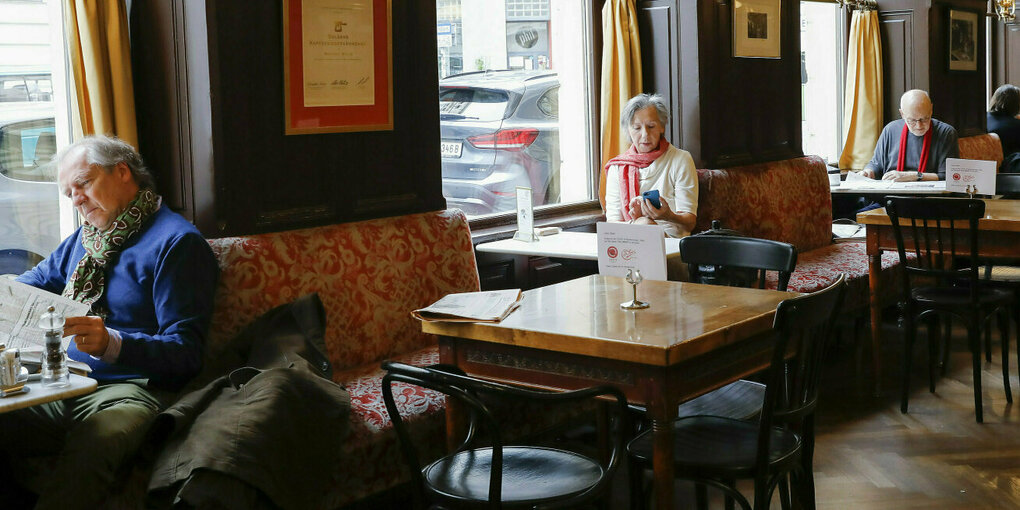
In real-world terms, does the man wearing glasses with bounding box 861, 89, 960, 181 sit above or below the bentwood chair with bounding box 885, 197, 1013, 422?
above

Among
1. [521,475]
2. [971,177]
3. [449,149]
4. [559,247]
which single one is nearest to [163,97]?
[449,149]

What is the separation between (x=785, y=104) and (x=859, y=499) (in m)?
3.47

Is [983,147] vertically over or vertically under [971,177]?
over

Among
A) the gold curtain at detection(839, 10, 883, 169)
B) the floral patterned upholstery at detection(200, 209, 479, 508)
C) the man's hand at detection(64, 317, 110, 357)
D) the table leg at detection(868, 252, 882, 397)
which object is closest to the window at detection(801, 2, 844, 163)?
the gold curtain at detection(839, 10, 883, 169)

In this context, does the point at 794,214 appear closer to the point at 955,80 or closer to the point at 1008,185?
the point at 1008,185

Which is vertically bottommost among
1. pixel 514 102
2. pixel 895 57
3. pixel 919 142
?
pixel 919 142

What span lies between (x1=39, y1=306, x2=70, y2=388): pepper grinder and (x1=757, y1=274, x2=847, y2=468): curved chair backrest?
1.62 m

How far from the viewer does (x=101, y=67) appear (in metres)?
3.47

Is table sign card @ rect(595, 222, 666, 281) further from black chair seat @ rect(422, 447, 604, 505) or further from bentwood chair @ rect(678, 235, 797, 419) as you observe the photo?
black chair seat @ rect(422, 447, 604, 505)

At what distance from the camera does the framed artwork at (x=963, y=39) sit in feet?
28.1

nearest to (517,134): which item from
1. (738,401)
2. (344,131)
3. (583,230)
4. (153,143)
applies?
(583,230)

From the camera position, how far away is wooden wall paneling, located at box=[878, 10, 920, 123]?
8.19 m

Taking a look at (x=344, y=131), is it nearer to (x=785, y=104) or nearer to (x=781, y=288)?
(x=781, y=288)

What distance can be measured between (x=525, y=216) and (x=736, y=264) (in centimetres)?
136
